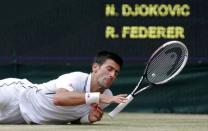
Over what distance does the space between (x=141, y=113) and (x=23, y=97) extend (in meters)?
4.39

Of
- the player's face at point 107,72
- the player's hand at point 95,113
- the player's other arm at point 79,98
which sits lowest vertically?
the player's hand at point 95,113

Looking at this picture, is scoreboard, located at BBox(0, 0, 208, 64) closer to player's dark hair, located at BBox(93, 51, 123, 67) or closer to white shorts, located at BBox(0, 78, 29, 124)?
white shorts, located at BBox(0, 78, 29, 124)

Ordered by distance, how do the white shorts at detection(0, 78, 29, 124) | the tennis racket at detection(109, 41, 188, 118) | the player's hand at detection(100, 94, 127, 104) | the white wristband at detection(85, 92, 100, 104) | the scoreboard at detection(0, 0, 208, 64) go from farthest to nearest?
the scoreboard at detection(0, 0, 208, 64), the tennis racket at detection(109, 41, 188, 118), the white shorts at detection(0, 78, 29, 124), the white wristband at detection(85, 92, 100, 104), the player's hand at detection(100, 94, 127, 104)

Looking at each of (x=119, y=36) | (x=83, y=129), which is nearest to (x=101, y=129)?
(x=83, y=129)

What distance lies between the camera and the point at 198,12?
10352mm

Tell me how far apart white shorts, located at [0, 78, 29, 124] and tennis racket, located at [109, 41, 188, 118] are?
968 millimetres

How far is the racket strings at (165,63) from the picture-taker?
658 centimetres

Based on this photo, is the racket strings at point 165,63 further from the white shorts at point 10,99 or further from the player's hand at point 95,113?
the white shorts at point 10,99

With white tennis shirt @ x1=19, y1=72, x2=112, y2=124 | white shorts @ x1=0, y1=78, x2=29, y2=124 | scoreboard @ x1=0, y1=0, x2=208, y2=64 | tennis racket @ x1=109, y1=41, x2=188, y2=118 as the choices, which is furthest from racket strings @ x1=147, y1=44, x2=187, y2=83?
scoreboard @ x1=0, y1=0, x2=208, y2=64

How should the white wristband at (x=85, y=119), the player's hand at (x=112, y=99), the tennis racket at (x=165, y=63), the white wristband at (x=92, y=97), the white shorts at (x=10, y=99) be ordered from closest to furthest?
1. the player's hand at (x=112, y=99)
2. the white wristband at (x=92, y=97)
3. the white wristband at (x=85, y=119)
4. the white shorts at (x=10, y=99)
5. the tennis racket at (x=165, y=63)

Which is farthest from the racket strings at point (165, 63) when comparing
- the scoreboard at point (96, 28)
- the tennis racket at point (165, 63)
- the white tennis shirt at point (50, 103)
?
the scoreboard at point (96, 28)

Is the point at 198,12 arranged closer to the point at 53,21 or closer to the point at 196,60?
the point at 196,60

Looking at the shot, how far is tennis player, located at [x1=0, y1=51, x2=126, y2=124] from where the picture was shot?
5.97 meters

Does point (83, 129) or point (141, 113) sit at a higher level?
point (83, 129)
